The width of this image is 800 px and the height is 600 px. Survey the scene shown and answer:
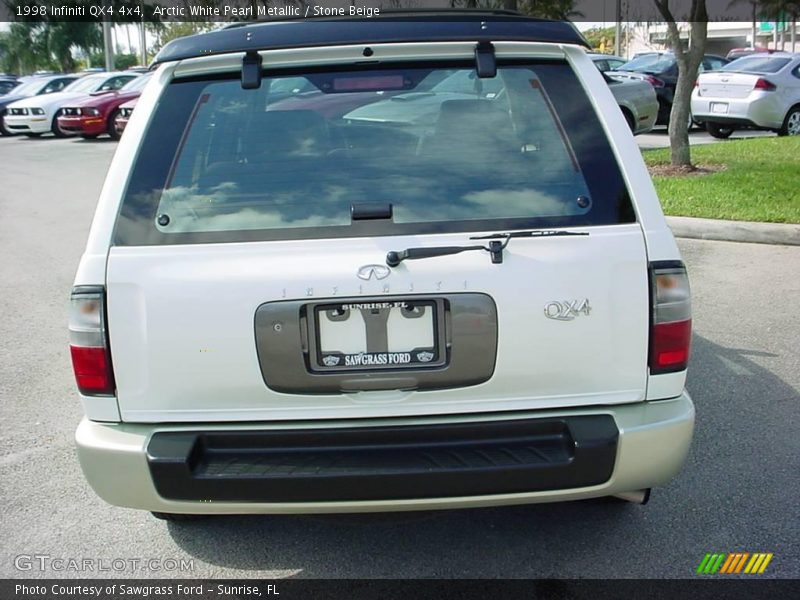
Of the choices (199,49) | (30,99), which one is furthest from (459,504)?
(30,99)

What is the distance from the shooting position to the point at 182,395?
2.59 m

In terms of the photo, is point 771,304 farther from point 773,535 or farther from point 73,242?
point 73,242

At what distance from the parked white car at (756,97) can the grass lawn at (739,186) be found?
227 cm

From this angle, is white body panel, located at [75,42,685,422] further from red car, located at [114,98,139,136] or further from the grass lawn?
red car, located at [114,98,139,136]

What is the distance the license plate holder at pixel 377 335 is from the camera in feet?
8.32

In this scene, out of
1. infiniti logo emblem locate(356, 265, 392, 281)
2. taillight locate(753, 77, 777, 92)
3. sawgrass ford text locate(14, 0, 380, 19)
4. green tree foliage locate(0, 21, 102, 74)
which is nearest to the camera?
infiniti logo emblem locate(356, 265, 392, 281)

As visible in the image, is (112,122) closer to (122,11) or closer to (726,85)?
(726,85)

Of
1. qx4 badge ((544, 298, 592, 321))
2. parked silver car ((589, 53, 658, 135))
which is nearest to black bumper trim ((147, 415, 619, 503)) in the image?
qx4 badge ((544, 298, 592, 321))

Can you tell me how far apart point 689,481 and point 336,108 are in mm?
2222

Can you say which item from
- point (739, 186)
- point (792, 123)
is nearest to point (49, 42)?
point (792, 123)

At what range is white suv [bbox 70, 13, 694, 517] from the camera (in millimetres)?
2525

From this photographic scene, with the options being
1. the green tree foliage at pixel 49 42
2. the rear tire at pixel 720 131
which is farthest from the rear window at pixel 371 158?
the green tree foliage at pixel 49 42

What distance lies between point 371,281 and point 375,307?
8 cm

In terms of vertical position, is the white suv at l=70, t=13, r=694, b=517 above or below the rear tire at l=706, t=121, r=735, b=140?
above
